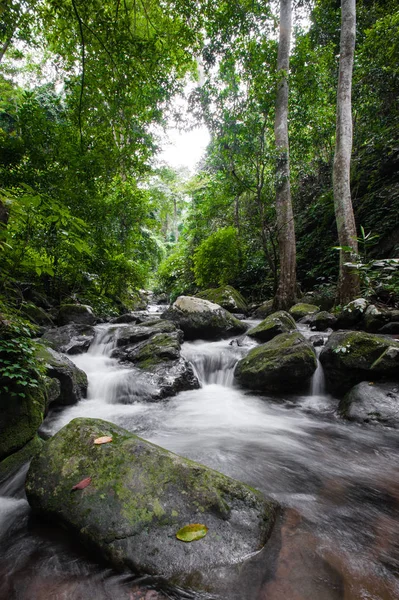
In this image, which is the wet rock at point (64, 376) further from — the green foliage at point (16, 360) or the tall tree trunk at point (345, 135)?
the tall tree trunk at point (345, 135)

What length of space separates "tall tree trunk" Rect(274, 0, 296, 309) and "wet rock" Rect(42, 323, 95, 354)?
18.0ft

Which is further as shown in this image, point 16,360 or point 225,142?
point 225,142

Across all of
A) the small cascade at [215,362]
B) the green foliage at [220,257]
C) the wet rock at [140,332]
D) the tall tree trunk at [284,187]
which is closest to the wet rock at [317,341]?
the small cascade at [215,362]

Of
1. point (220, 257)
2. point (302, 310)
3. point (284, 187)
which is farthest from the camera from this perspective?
point (220, 257)

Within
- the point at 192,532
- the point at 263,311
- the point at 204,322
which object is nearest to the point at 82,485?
the point at 192,532

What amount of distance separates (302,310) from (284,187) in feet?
12.7

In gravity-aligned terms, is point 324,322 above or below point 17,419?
above

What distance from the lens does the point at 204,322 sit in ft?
23.2

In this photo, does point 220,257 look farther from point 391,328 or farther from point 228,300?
point 391,328

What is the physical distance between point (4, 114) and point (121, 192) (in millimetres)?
11055

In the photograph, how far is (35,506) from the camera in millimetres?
1771

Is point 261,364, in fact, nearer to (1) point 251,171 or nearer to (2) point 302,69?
(1) point 251,171

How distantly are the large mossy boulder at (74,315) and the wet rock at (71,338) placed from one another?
1130mm

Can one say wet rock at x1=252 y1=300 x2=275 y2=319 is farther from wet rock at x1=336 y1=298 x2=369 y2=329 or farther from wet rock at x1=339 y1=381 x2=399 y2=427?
wet rock at x1=339 y1=381 x2=399 y2=427
